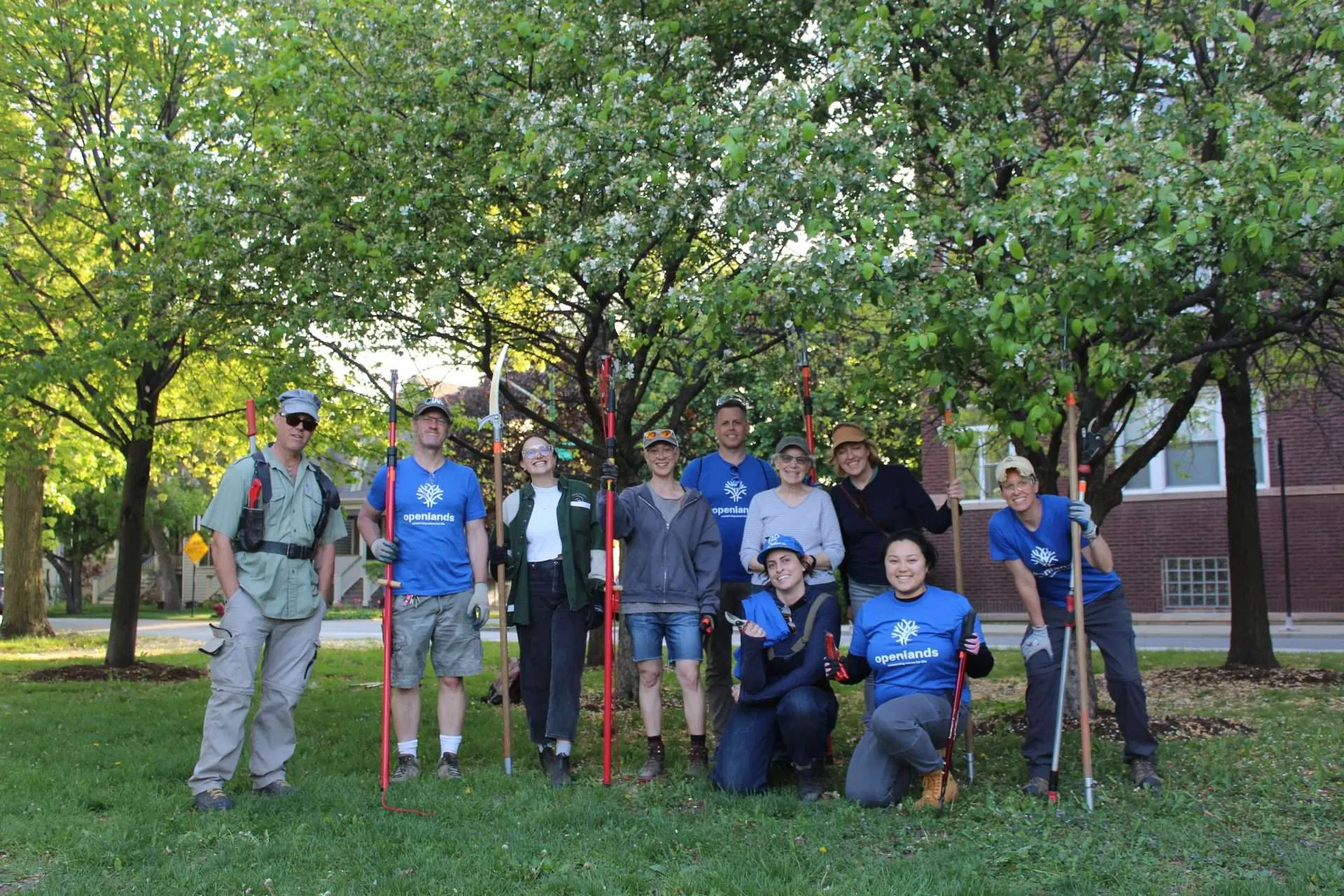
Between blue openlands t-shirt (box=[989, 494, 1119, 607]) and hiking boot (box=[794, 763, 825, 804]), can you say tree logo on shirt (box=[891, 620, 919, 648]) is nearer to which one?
blue openlands t-shirt (box=[989, 494, 1119, 607])

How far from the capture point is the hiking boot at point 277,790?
21.4 ft

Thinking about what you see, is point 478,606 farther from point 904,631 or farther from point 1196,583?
point 1196,583

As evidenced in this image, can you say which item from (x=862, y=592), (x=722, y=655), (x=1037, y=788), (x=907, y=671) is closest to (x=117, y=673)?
(x=722, y=655)

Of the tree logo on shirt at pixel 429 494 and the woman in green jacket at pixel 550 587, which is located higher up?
the tree logo on shirt at pixel 429 494

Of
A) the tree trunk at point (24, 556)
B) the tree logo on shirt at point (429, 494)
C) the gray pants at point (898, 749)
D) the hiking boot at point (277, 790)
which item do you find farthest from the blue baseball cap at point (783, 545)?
the tree trunk at point (24, 556)

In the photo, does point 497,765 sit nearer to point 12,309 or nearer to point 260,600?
point 260,600

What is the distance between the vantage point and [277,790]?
657 centimetres

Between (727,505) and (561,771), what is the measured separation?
6.39ft

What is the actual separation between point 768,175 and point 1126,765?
4099 millimetres

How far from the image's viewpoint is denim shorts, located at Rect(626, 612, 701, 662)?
6902 millimetres

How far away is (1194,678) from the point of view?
12398 mm

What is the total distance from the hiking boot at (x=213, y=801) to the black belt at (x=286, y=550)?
1283mm

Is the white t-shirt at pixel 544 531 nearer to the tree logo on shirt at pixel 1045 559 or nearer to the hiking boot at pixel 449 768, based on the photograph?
the hiking boot at pixel 449 768

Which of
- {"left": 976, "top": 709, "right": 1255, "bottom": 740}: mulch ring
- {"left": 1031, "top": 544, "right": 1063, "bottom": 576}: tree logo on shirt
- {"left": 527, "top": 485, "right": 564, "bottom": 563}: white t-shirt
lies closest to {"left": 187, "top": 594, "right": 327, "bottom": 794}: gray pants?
{"left": 527, "top": 485, "right": 564, "bottom": 563}: white t-shirt
